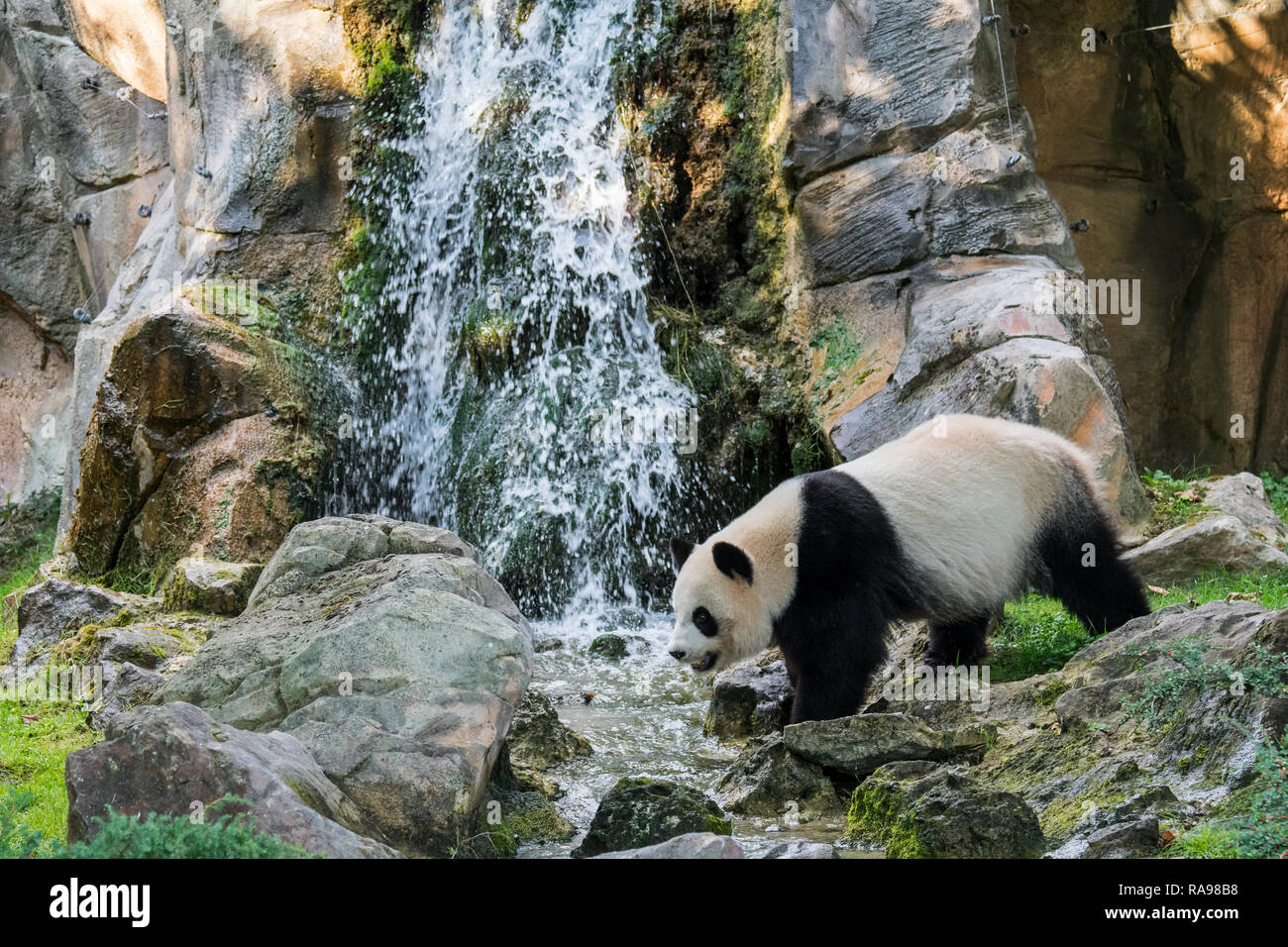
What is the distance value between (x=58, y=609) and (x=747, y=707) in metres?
5.29

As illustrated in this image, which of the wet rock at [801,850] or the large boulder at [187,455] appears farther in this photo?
the large boulder at [187,455]

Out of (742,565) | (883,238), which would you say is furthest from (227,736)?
(883,238)

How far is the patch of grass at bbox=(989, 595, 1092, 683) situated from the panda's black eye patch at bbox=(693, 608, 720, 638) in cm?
186

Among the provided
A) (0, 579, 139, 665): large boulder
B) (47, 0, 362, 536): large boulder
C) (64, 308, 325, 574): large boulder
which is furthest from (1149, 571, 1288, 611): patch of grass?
(47, 0, 362, 536): large boulder

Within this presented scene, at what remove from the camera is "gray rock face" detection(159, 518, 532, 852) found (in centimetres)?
489

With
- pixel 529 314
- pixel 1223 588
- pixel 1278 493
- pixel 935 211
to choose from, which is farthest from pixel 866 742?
pixel 1278 493

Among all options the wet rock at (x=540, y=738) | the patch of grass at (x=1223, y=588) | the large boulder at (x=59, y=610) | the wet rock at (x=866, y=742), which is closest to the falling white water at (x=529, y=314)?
the large boulder at (x=59, y=610)

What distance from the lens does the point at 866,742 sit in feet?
19.4

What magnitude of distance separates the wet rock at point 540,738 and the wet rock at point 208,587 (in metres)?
3.00

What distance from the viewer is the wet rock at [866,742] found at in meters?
5.91

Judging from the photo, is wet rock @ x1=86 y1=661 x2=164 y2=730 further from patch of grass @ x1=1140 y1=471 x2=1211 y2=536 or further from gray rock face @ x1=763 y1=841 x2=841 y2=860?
patch of grass @ x1=1140 y1=471 x2=1211 y2=536

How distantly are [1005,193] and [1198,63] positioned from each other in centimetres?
452

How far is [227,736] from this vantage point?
14.0 ft

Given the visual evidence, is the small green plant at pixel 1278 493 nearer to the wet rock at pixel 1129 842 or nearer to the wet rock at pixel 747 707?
the wet rock at pixel 747 707
